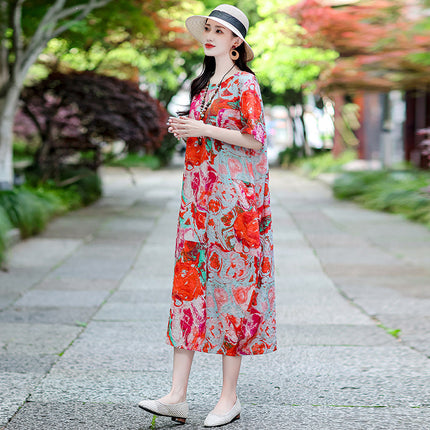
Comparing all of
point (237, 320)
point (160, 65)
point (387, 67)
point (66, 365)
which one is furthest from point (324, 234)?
point (160, 65)

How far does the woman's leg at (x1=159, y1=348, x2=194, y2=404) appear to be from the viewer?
11.6ft

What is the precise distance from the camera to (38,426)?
3551mm

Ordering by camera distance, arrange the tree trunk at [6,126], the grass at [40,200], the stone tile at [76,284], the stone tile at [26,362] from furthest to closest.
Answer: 1. the tree trunk at [6,126]
2. the grass at [40,200]
3. the stone tile at [76,284]
4. the stone tile at [26,362]

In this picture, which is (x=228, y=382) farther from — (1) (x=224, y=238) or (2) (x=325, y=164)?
(2) (x=325, y=164)

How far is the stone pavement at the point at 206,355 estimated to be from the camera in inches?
150

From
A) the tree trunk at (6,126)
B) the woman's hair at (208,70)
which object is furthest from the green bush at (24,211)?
the woman's hair at (208,70)

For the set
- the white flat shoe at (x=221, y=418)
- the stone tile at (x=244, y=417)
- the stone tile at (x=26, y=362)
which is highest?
the white flat shoe at (x=221, y=418)

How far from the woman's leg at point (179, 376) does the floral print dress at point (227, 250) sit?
8 centimetres

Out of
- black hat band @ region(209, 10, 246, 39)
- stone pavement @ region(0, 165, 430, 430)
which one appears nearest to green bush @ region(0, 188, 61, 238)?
stone pavement @ region(0, 165, 430, 430)

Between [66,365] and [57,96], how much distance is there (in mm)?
10249

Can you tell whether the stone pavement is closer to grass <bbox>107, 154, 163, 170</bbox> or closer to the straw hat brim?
the straw hat brim

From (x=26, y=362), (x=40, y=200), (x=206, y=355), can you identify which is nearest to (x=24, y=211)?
(x=40, y=200)

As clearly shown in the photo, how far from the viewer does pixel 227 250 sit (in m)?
3.50

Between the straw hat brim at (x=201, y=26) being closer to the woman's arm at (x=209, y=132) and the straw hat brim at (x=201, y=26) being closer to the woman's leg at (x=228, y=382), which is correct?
the woman's arm at (x=209, y=132)
